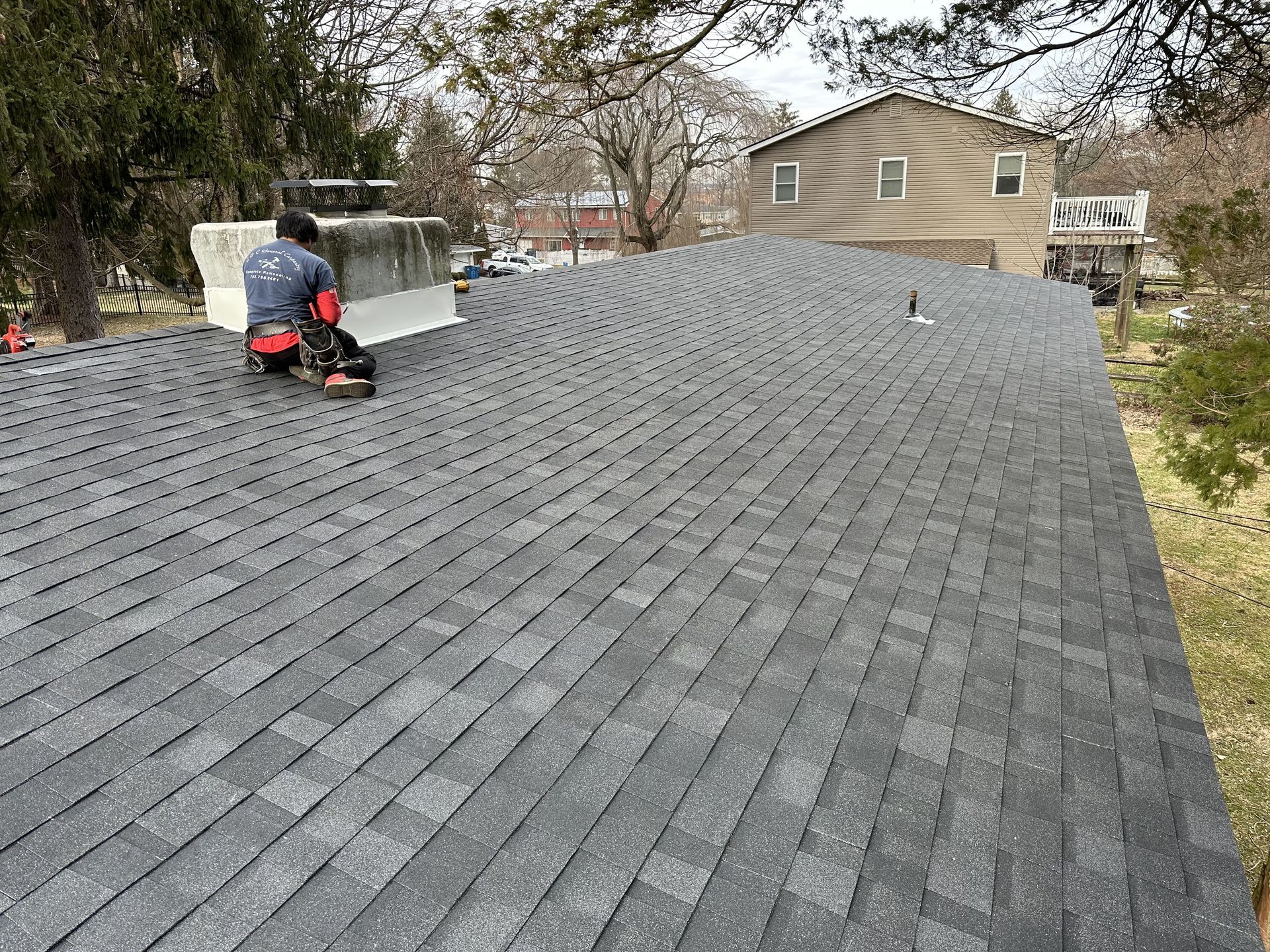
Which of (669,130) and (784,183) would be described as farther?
(669,130)

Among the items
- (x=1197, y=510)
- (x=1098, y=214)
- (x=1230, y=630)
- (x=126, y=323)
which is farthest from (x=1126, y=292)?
(x=126, y=323)

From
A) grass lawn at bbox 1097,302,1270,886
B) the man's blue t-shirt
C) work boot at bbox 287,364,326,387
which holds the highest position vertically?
the man's blue t-shirt

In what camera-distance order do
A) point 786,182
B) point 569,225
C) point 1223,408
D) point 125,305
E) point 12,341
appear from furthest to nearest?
point 569,225, point 125,305, point 786,182, point 12,341, point 1223,408

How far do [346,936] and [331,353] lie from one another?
4.00 metres

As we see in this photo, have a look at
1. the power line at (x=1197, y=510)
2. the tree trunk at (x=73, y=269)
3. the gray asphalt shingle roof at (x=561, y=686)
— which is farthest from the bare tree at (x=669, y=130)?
the gray asphalt shingle roof at (x=561, y=686)

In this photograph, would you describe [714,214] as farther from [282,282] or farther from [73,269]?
[282,282]

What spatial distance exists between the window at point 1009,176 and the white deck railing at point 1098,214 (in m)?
1.12

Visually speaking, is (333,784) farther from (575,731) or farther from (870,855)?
(870,855)

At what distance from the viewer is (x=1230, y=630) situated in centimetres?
1006

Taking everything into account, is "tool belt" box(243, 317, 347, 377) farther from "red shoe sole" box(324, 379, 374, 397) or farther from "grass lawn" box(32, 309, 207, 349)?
"grass lawn" box(32, 309, 207, 349)

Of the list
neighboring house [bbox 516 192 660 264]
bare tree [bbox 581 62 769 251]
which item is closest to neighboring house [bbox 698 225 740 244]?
neighboring house [bbox 516 192 660 264]

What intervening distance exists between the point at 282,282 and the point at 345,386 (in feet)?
2.85

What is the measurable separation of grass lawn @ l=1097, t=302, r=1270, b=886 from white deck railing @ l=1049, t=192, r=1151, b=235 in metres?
8.44

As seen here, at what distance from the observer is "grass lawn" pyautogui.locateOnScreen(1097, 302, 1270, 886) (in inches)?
283
